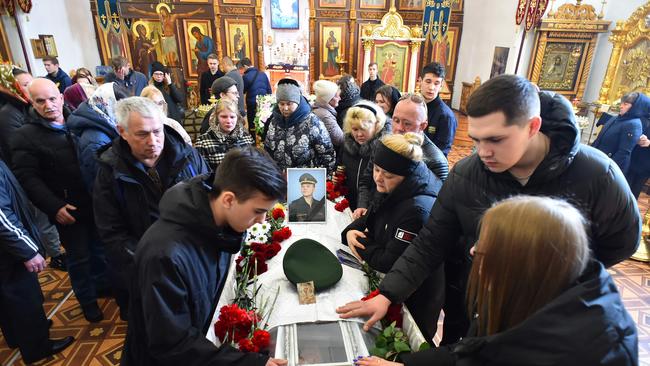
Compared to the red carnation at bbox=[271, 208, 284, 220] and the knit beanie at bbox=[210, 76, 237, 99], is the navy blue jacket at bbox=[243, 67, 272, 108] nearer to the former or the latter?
the knit beanie at bbox=[210, 76, 237, 99]

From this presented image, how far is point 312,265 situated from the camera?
1.90m

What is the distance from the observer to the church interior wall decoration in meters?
7.99

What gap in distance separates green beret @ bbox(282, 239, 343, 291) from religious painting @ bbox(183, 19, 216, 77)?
1160 centimetres

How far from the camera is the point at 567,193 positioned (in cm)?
147

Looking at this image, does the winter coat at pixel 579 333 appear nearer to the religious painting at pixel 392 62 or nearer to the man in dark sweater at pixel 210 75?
the man in dark sweater at pixel 210 75

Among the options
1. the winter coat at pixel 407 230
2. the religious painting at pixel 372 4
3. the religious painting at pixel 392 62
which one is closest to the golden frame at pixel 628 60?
the religious painting at pixel 392 62

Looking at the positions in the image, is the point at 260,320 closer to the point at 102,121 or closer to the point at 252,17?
the point at 102,121

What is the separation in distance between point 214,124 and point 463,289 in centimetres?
261

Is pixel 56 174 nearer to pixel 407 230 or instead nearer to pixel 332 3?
pixel 407 230

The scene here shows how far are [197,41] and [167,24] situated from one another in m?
1.01

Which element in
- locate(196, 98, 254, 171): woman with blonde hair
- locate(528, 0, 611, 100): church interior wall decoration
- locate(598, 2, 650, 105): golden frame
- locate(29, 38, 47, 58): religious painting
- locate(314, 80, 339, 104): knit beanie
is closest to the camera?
locate(196, 98, 254, 171): woman with blonde hair

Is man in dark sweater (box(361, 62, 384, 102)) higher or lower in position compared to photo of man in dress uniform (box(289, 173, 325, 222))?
higher

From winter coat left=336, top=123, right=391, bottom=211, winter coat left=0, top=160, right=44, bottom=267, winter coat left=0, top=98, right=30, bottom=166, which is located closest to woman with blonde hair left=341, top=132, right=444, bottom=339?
winter coat left=336, top=123, right=391, bottom=211

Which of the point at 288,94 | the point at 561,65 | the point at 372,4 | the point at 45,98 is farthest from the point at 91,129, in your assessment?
the point at 372,4
